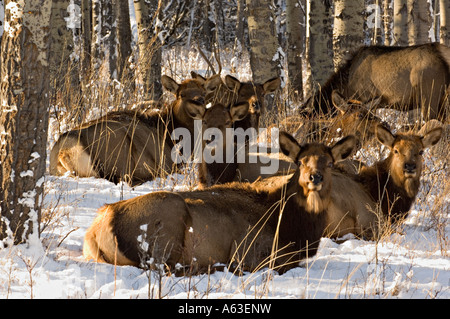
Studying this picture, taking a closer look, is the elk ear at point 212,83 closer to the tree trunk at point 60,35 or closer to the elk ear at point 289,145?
the tree trunk at point 60,35

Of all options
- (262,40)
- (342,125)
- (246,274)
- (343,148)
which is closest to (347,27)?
(262,40)

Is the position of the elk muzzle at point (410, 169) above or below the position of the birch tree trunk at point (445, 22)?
below

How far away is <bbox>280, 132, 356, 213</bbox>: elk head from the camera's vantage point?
6.40 metres

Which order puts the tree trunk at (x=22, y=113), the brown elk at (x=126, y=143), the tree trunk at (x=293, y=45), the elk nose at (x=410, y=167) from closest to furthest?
the tree trunk at (x=22, y=113) < the elk nose at (x=410, y=167) < the brown elk at (x=126, y=143) < the tree trunk at (x=293, y=45)

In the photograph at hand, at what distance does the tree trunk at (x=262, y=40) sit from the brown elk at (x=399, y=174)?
4928 mm

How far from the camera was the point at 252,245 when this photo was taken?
6426 mm

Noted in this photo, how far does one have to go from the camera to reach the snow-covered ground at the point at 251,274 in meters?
5.04

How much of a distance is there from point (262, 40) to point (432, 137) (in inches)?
208

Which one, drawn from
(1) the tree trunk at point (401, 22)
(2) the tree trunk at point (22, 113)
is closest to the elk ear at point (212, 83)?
(2) the tree trunk at point (22, 113)

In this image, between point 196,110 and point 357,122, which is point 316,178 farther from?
point 357,122

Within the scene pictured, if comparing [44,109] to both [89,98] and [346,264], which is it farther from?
[89,98]

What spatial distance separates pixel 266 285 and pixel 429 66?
7318 millimetres

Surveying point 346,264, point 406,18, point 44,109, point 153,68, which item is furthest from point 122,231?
point 406,18

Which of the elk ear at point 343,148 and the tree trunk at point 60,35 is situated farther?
the tree trunk at point 60,35
